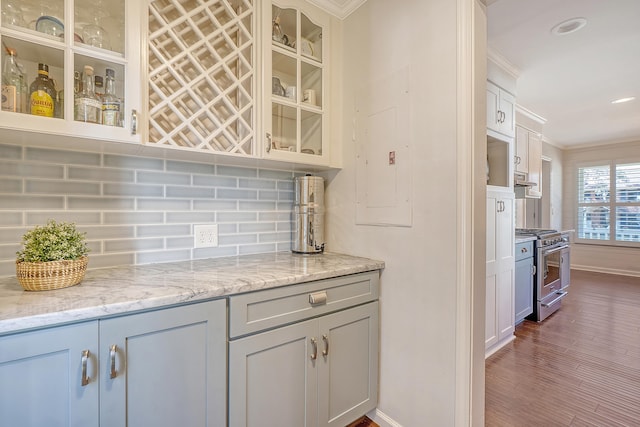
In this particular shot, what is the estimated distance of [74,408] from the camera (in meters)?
0.82

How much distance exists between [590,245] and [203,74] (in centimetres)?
742

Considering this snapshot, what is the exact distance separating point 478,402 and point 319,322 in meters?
0.74

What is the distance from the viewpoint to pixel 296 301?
1.23m

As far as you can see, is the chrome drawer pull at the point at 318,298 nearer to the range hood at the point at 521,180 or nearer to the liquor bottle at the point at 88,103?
the liquor bottle at the point at 88,103

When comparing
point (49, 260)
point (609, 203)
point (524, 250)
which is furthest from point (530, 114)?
point (49, 260)

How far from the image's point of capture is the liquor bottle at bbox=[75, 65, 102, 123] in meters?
1.07

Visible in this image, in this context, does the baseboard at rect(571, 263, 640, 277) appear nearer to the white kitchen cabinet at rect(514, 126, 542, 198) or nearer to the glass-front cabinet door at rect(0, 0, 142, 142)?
the white kitchen cabinet at rect(514, 126, 542, 198)

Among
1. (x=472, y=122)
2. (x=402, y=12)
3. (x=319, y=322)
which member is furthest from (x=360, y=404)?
(x=402, y=12)

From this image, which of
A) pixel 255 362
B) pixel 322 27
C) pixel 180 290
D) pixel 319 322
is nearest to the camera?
pixel 180 290

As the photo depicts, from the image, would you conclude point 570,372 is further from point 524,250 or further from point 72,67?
point 72,67

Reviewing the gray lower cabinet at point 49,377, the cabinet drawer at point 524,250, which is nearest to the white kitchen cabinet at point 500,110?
the cabinet drawer at point 524,250

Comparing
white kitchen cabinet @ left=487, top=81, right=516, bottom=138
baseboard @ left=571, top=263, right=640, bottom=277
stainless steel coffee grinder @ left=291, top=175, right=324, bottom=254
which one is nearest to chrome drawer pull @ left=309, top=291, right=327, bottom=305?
stainless steel coffee grinder @ left=291, top=175, right=324, bottom=254

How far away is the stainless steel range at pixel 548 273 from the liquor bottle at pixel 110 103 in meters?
3.73

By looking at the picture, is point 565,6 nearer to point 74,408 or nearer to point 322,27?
point 322,27
